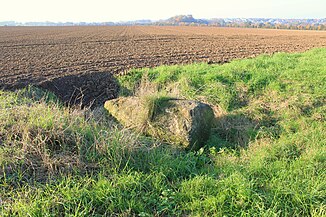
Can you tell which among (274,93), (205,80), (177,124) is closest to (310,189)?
(177,124)

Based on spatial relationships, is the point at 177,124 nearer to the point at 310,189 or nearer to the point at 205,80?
the point at 310,189

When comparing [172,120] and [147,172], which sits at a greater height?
[172,120]

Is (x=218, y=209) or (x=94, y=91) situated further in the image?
(x=94, y=91)

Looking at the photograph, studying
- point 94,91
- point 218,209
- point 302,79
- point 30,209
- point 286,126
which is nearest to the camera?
point 30,209

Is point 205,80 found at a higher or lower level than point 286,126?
higher

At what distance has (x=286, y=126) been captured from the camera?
6688 millimetres

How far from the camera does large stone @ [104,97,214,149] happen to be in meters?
5.80

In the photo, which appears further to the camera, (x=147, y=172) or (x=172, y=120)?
(x=172, y=120)

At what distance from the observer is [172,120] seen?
5938mm

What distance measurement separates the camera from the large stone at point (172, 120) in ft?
19.0

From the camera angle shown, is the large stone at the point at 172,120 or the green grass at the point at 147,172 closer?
the green grass at the point at 147,172

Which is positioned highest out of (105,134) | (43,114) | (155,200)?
(43,114)

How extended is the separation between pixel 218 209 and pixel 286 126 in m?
4.01

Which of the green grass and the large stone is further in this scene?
the large stone
